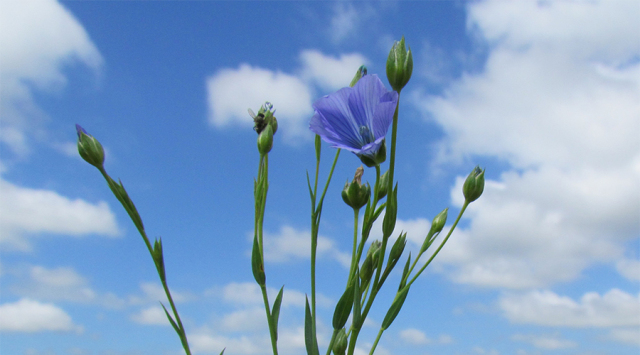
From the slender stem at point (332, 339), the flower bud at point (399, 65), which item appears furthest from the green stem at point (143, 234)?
the flower bud at point (399, 65)

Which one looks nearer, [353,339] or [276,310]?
[353,339]

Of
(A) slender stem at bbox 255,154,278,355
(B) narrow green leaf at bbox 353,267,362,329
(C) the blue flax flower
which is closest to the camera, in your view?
(C) the blue flax flower

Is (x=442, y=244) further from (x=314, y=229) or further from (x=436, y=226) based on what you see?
(x=314, y=229)

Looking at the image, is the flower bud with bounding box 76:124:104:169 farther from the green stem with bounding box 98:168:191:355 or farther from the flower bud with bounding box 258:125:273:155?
the flower bud with bounding box 258:125:273:155

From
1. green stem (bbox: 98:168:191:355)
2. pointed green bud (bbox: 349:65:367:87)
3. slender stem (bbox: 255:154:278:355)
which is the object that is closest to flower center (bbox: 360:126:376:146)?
pointed green bud (bbox: 349:65:367:87)

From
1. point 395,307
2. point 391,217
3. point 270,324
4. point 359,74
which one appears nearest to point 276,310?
point 270,324

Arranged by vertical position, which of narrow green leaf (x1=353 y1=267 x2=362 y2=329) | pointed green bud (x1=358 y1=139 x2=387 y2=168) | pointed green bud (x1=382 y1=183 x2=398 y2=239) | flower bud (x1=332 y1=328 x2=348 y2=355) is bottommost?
flower bud (x1=332 y1=328 x2=348 y2=355)

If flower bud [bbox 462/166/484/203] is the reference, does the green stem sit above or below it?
below
